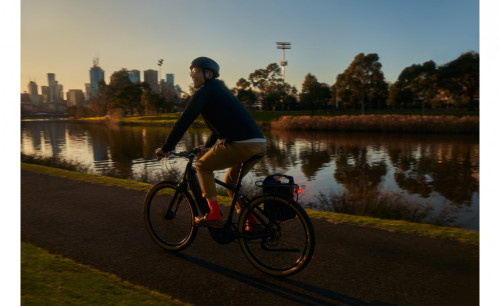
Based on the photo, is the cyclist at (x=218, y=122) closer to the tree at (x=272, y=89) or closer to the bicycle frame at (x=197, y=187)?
the bicycle frame at (x=197, y=187)

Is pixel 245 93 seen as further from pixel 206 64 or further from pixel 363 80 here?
pixel 206 64

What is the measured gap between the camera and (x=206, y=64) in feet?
11.8

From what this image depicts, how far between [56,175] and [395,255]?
882cm

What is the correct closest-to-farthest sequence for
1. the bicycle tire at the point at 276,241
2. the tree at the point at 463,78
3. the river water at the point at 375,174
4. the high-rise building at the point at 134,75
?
the bicycle tire at the point at 276,241 < the river water at the point at 375,174 < the tree at the point at 463,78 < the high-rise building at the point at 134,75

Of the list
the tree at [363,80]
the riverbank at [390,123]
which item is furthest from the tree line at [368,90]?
the riverbank at [390,123]

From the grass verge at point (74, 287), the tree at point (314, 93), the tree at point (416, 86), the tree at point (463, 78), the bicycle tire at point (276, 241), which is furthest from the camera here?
the tree at point (314, 93)

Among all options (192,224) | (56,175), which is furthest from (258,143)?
(56,175)

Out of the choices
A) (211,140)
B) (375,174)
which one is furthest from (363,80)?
(211,140)

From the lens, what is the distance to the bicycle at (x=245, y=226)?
3.41 metres

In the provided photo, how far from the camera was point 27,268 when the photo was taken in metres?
3.52

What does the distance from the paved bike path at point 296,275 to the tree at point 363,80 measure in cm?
6478

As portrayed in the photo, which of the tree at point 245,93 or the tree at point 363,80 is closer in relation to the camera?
the tree at point 363,80

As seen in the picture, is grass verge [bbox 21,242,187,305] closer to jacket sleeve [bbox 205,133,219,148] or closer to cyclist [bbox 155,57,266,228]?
cyclist [bbox 155,57,266,228]
